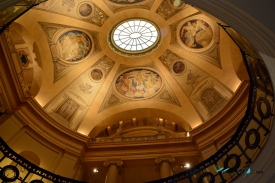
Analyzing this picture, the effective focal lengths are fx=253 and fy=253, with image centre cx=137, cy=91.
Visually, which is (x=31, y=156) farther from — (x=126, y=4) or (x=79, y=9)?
(x=126, y=4)

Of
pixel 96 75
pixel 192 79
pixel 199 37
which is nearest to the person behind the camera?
pixel 199 37

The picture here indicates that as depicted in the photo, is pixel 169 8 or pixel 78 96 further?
pixel 78 96

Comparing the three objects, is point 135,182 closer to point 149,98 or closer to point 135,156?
point 135,156

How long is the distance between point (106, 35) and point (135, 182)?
7627 millimetres

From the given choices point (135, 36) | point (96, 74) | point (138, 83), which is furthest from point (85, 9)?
point (138, 83)

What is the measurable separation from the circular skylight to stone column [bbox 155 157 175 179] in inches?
250

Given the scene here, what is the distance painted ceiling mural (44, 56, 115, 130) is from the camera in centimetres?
1253

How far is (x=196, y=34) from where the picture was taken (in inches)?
503

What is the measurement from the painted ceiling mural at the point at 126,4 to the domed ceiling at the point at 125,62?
0.17 ft

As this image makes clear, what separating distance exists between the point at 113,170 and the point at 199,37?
300 inches

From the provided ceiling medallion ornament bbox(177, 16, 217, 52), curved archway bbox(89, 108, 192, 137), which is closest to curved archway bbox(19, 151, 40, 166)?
curved archway bbox(89, 108, 192, 137)

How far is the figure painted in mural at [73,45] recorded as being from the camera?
12.8 meters

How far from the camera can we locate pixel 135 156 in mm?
11234

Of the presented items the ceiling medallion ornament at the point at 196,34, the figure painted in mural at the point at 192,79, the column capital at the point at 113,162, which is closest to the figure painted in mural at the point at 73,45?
the ceiling medallion ornament at the point at 196,34
